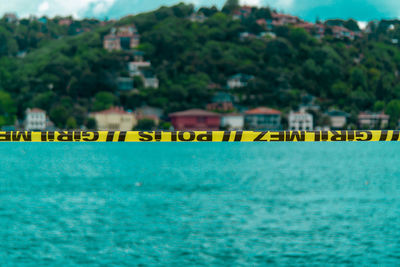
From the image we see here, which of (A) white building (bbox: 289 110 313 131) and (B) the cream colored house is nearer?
(B) the cream colored house

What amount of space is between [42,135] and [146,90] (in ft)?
567

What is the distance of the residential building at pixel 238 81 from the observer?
186000 mm

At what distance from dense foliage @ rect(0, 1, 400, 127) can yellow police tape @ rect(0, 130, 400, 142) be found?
5950 inches

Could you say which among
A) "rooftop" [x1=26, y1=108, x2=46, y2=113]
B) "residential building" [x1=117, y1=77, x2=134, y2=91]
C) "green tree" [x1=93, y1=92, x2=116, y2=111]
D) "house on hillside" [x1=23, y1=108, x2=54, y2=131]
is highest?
"residential building" [x1=117, y1=77, x2=134, y2=91]

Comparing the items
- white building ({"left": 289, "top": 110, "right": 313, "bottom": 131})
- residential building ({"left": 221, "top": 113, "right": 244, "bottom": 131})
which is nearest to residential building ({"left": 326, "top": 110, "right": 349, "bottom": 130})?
white building ({"left": 289, "top": 110, "right": 313, "bottom": 131})

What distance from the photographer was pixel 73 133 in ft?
16.4

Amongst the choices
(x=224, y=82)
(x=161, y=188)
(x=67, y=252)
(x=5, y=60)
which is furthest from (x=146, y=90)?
(x=67, y=252)

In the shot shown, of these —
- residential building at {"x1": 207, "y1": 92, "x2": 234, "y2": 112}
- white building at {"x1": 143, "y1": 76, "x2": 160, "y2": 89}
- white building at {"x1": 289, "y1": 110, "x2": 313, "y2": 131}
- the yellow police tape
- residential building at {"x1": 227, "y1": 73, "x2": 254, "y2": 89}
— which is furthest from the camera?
residential building at {"x1": 227, "y1": 73, "x2": 254, "y2": 89}

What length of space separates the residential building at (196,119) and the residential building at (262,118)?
852 centimetres

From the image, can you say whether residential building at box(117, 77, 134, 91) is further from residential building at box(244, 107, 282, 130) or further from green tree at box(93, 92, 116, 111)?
residential building at box(244, 107, 282, 130)

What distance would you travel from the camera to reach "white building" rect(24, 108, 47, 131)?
152 m

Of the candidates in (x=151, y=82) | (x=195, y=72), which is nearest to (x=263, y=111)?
(x=195, y=72)

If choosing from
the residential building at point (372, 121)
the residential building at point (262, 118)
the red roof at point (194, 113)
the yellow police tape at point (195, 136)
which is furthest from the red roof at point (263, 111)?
the yellow police tape at point (195, 136)

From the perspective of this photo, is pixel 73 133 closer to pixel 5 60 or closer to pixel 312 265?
pixel 312 265
